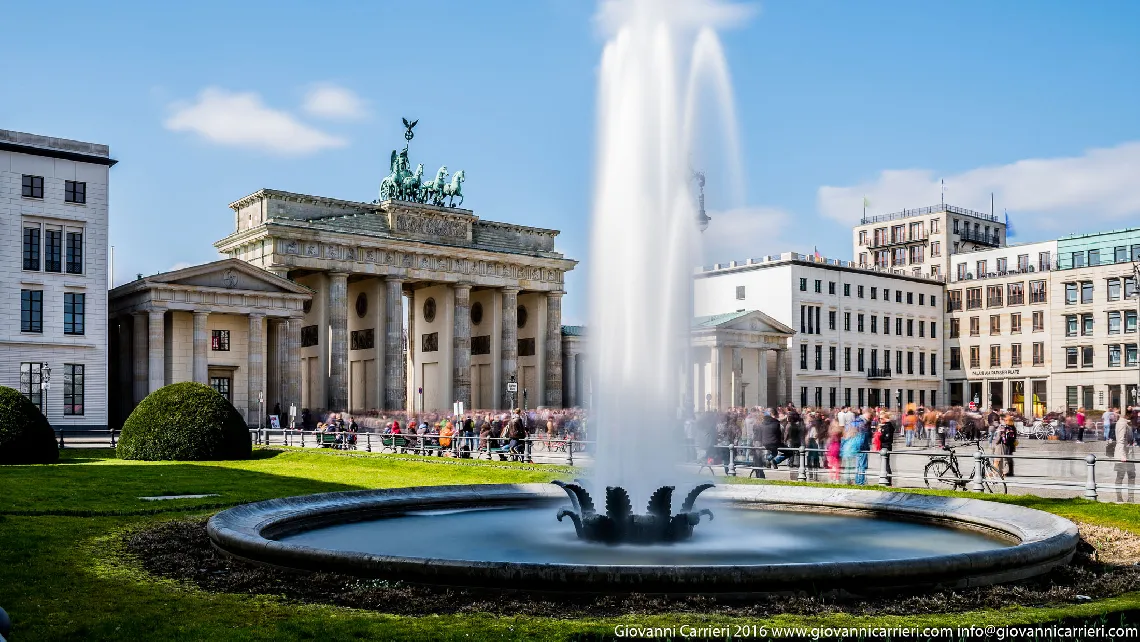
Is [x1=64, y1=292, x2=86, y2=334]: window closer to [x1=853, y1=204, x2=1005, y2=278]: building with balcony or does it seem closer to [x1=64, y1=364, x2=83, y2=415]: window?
[x1=64, y1=364, x2=83, y2=415]: window

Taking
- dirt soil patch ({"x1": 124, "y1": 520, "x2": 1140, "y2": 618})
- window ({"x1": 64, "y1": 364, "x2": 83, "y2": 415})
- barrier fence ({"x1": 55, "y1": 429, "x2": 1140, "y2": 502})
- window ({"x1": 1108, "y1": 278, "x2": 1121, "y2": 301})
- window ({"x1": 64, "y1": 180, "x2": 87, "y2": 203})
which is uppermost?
window ({"x1": 64, "y1": 180, "x2": 87, "y2": 203})

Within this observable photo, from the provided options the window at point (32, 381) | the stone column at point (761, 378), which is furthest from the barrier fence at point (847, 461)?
the stone column at point (761, 378)

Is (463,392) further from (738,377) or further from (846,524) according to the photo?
(846,524)

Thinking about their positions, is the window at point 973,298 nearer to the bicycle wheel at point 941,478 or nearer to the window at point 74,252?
the window at point 74,252

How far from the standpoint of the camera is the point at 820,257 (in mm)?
102250

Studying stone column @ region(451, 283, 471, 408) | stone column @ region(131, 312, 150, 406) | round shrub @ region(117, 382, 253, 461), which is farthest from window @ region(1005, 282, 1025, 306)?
round shrub @ region(117, 382, 253, 461)

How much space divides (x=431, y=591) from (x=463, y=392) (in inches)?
2935

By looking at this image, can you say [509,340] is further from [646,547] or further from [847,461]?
[646,547]

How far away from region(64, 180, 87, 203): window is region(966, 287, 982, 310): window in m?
85.5

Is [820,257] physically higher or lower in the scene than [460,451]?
higher

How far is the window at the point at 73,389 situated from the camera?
58.3 meters

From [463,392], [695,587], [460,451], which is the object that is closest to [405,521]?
[695,587]

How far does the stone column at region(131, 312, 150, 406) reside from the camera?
204ft

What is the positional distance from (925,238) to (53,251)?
92.9 meters
